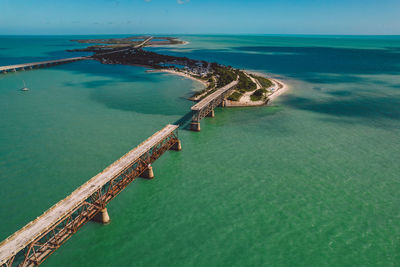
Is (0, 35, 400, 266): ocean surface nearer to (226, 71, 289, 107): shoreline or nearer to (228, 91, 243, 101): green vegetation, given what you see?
(226, 71, 289, 107): shoreline

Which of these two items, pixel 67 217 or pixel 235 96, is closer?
pixel 67 217

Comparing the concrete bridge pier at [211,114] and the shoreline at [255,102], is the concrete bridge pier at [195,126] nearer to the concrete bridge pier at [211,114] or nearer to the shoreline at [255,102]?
the concrete bridge pier at [211,114]

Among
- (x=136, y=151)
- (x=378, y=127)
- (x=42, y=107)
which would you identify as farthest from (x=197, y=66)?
(x=136, y=151)

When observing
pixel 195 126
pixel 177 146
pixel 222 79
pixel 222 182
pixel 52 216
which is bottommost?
pixel 222 182

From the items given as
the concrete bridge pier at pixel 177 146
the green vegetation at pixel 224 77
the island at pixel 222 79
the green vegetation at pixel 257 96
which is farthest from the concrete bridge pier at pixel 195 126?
the green vegetation at pixel 224 77

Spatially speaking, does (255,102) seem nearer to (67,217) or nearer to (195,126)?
(195,126)

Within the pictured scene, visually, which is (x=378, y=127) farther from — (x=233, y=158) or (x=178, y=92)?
(x=178, y=92)

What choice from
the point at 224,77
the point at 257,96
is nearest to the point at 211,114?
the point at 257,96
